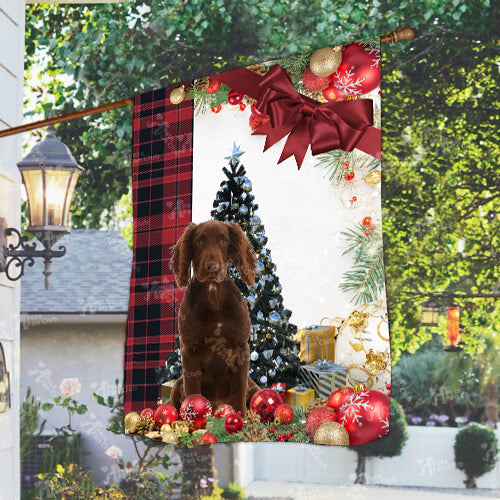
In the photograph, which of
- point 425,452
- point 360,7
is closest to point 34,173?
point 360,7

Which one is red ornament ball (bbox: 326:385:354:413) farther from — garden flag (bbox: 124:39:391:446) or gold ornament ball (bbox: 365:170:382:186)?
gold ornament ball (bbox: 365:170:382:186)

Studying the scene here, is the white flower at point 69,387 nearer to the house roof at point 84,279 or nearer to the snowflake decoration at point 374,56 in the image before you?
the house roof at point 84,279

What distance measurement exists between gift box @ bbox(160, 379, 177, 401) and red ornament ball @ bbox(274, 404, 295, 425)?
1.27 feet

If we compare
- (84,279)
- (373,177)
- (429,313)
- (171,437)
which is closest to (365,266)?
(373,177)

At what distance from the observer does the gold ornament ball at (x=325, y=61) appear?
80.7 inches

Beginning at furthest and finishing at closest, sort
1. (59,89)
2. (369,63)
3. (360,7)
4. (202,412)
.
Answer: (59,89), (360,7), (202,412), (369,63)

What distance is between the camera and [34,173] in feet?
8.46

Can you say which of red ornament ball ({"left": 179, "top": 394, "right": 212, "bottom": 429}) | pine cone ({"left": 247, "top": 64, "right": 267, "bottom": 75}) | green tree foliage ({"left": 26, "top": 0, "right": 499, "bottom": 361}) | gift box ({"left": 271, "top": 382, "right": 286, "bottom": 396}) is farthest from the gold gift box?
green tree foliage ({"left": 26, "top": 0, "right": 499, "bottom": 361})

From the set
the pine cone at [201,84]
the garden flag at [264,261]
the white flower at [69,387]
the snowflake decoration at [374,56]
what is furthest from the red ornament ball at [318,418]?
the white flower at [69,387]

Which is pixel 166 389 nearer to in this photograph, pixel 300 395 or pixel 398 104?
pixel 300 395

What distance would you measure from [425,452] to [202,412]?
2347 millimetres

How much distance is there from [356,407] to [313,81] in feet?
3.18

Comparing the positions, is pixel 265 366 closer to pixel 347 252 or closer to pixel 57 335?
pixel 347 252

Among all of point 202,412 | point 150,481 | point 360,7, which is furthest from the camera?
point 360,7
